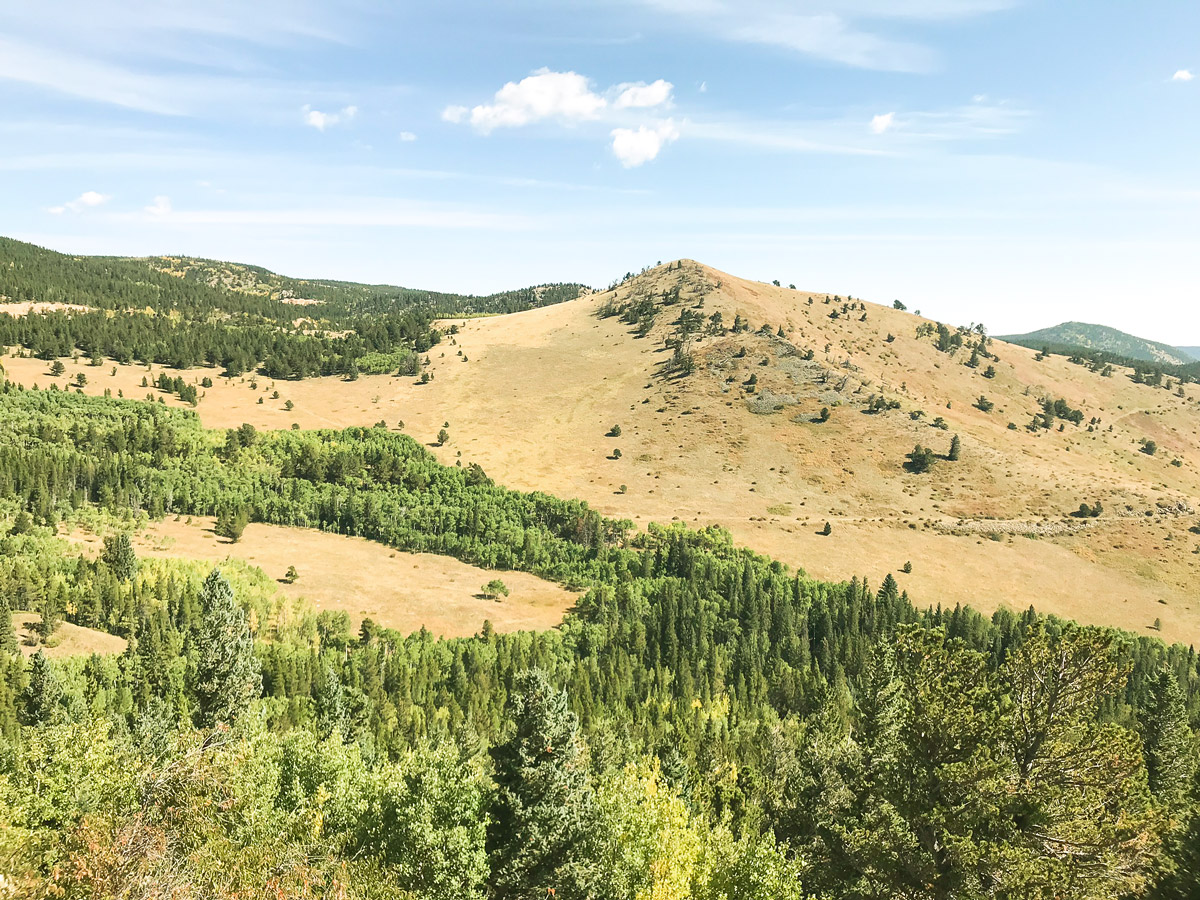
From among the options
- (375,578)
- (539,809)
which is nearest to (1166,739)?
(539,809)

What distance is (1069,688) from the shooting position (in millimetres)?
26109

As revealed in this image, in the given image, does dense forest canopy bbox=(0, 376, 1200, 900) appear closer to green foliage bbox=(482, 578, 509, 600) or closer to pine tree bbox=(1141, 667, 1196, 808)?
pine tree bbox=(1141, 667, 1196, 808)

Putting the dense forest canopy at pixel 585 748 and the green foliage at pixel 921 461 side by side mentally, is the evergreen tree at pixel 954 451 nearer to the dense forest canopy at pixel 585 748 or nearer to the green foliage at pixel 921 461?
the green foliage at pixel 921 461

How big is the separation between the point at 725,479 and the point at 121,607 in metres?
137

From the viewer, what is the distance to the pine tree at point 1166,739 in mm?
61406

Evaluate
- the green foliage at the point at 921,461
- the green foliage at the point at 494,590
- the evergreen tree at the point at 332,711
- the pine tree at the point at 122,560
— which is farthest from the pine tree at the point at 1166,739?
the green foliage at the point at 921,461

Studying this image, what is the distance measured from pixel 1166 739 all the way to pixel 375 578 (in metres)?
120

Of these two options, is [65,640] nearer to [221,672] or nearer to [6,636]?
[6,636]

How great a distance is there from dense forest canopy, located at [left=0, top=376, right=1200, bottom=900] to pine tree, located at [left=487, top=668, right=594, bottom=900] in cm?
13

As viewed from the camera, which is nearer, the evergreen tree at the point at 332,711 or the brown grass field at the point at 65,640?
the evergreen tree at the point at 332,711

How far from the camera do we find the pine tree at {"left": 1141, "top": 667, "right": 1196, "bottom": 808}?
61406mm

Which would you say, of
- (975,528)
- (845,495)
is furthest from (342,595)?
(975,528)

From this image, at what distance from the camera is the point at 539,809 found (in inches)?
1249

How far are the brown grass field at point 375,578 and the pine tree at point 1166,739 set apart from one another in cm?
8444
